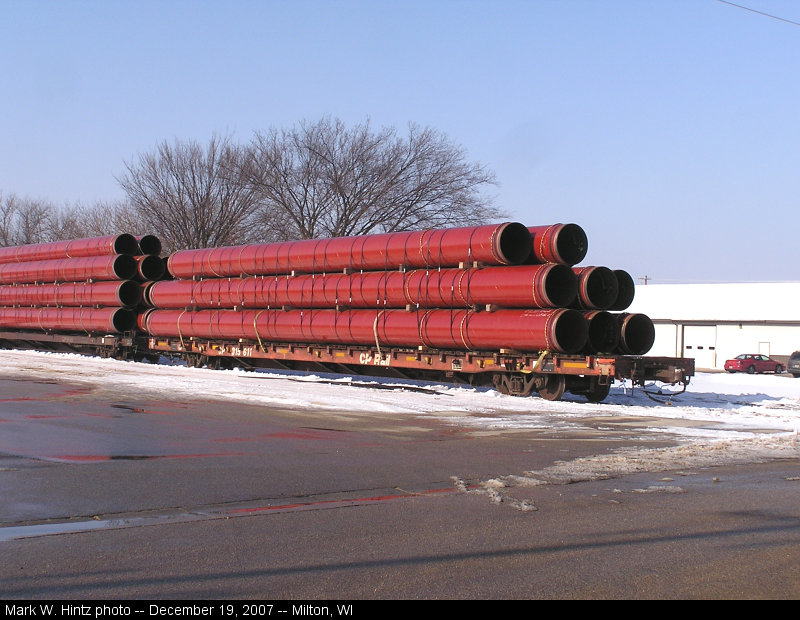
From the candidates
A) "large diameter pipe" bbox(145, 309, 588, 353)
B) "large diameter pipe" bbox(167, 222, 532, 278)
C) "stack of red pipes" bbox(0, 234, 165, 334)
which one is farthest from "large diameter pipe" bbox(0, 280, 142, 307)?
"large diameter pipe" bbox(145, 309, 588, 353)

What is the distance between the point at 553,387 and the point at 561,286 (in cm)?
243

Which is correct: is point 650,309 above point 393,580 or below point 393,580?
above

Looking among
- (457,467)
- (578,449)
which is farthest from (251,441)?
(578,449)

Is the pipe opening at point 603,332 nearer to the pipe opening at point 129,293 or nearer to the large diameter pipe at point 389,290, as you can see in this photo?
the large diameter pipe at point 389,290

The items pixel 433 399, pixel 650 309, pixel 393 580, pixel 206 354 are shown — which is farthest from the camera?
pixel 650 309

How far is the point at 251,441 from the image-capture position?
12055 mm

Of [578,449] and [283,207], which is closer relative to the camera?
[578,449]

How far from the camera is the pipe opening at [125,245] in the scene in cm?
3262

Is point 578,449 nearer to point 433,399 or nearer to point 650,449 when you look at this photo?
point 650,449

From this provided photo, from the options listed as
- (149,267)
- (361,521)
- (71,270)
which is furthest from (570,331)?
(71,270)

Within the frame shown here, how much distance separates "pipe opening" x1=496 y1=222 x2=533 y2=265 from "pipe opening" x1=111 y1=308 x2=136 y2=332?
17.4 m

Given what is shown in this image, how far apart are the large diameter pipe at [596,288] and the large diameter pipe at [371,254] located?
1.43 meters

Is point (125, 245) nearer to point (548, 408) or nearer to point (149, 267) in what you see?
point (149, 267)

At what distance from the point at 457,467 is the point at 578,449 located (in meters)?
2.54
